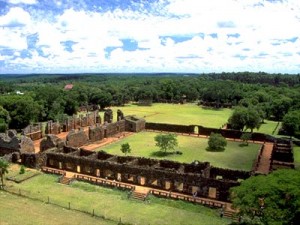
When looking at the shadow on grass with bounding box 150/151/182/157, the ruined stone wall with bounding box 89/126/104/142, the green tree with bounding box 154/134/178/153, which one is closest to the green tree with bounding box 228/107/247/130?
the shadow on grass with bounding box 150/151/182/157

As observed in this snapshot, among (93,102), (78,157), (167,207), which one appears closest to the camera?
(167,207)

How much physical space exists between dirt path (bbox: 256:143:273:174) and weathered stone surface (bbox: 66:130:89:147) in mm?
29294

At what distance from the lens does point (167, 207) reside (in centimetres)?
3375

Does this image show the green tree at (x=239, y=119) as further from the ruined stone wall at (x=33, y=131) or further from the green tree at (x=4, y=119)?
the green tree at (x=4, y=119)

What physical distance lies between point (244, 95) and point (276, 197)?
303 feet

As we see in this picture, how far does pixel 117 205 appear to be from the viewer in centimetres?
3366

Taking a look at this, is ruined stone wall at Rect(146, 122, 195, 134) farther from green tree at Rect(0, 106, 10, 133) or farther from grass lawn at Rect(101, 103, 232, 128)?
green tree at Rect(0, 106, 10, 133)

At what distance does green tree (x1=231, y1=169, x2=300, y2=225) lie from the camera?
81.7ft

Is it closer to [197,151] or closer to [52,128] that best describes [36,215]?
Result: [197,151]

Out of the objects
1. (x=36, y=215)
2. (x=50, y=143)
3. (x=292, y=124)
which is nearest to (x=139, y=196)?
(x=36, y=215)

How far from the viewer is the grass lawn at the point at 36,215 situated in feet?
96.4

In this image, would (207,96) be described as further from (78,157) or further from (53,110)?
(78,157)

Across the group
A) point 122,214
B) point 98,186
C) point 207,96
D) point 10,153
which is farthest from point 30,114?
point 207,96

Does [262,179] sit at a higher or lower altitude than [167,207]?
higher
